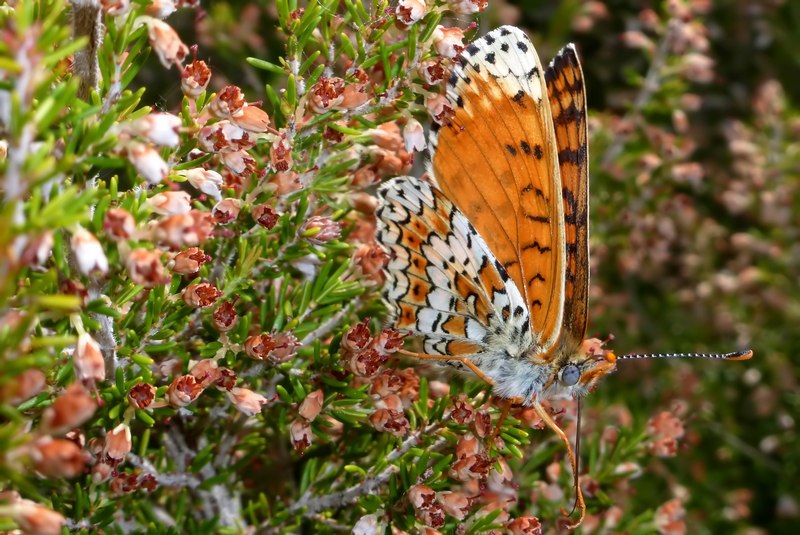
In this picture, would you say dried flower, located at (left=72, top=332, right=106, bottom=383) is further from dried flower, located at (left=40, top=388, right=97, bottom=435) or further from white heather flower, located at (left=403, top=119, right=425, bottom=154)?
white heather flower, located at (left=403, top=119, right=425, bottom=154)

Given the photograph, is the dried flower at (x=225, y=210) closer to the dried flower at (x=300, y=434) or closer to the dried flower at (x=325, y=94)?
the dried flower at (x=325, y=94)

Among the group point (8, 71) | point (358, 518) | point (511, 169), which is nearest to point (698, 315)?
point (511, 169)

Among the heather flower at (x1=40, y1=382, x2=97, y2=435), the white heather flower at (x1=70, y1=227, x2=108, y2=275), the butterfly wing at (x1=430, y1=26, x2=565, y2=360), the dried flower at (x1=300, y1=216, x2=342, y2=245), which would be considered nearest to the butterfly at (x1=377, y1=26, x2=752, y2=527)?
the butterfly wing at (x1=430, y1=26, x2=565, y2=360)

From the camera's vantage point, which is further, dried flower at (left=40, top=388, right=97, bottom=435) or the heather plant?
the heather plant

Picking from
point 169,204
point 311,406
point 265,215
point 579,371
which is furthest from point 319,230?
point 579,371

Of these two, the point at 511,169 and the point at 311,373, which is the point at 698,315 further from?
the point at 311,373

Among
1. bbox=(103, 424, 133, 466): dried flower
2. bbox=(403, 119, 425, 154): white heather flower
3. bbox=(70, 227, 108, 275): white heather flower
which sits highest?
bbox=(403, 119, 425, 154): white heather flower

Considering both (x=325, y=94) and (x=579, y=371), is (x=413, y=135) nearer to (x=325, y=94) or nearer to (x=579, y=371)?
(x=325, y=94)

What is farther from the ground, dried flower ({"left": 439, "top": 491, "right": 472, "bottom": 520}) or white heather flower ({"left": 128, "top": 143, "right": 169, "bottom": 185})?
white heather flower ({"left": 128, "top": 143, "right": 169, "bottom": 185})
